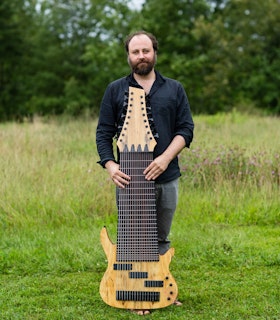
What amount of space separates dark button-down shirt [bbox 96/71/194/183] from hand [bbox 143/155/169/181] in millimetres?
137

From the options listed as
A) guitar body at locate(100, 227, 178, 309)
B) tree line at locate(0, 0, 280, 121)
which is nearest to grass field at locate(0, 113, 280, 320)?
guitar body at locate(100, 227, 178, 309)

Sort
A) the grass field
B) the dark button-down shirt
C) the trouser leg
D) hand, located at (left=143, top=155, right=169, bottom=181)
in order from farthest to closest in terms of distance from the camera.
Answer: the grass field, the trouser leg, the dark button-down shirt, hand, located at (left=143, top=155, right=169, bottom=181)

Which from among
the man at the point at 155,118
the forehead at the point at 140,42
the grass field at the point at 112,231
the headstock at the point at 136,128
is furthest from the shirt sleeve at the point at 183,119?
the grass field at the point at 112,231

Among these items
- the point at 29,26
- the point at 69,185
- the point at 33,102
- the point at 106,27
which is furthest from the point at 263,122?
the point at 29,26

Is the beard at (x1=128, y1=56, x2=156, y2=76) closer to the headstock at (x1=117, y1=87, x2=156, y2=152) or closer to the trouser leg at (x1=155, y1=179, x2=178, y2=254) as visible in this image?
the headstock at (x1=117, y1=87, x2=156, y2=152)

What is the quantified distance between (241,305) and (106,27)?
27.0m

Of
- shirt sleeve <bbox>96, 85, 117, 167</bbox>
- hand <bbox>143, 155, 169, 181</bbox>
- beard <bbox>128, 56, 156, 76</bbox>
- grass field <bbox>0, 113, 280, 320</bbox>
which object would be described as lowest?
grass field <bbox>0, 113, 280, 320</bbox>

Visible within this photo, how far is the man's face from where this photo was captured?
3.96m

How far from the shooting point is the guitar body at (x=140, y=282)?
4.00 meters

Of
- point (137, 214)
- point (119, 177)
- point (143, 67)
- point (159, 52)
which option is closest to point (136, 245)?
point (137, 214)

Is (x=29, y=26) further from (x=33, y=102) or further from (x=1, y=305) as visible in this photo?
(x=1, y=305)

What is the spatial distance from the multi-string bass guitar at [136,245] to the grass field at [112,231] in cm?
21

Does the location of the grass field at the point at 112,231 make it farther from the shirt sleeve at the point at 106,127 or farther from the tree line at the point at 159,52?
the tree line at the point at 159,52

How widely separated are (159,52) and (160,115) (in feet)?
80.6
